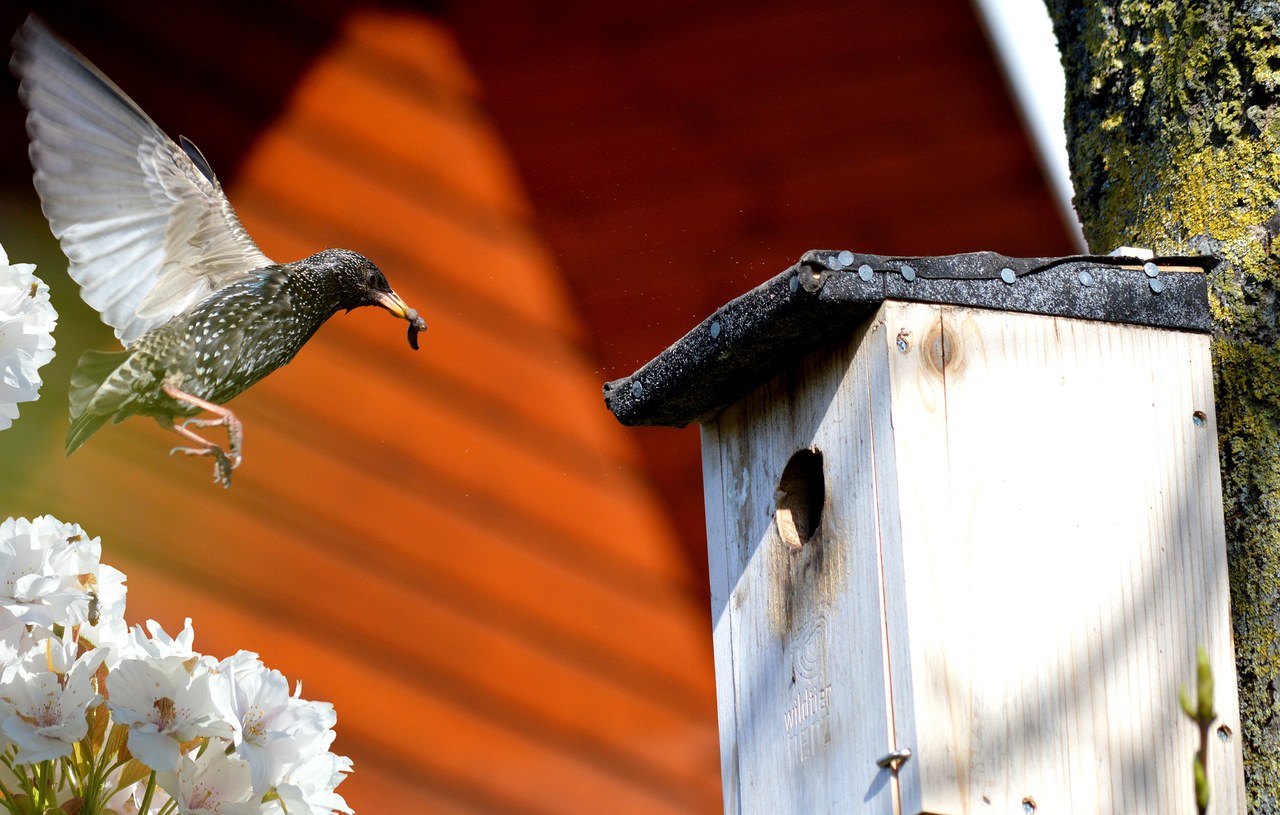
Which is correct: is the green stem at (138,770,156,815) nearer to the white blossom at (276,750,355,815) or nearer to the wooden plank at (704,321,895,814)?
the white blossom at (276,750,355,815)

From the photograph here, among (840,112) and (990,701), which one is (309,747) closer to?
(990,701)

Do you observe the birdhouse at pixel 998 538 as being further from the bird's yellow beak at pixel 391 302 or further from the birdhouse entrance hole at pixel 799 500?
the bird's yellow beak at pixel 391 302

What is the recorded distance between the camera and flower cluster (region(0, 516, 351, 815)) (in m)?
1.16

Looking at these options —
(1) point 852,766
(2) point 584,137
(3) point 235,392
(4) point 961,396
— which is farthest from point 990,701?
(2) point 584,137

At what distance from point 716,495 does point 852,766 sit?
0.51 metres

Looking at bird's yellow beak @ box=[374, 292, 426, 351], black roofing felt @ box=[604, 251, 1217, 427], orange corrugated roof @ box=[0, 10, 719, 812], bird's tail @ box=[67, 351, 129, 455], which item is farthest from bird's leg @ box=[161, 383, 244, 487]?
orange corrugated roof @ box=[0, 10, 719, 812]

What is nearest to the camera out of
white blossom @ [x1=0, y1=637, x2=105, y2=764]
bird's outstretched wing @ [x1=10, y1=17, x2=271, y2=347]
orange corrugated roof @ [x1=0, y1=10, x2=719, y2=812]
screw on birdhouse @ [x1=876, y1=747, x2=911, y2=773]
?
white blossom @ [x1=0, y1=637, x2=105, y2=764]

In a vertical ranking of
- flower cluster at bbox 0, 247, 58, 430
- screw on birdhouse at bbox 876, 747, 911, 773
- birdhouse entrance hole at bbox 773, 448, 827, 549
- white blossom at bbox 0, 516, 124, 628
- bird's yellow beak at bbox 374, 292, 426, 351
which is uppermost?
bird's yellow beak at bbox 374, 292, 426, 351

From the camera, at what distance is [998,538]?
1.57 m

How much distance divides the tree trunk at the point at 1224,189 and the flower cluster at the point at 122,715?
3.20ft

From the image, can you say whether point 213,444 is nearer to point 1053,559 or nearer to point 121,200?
point 121,200

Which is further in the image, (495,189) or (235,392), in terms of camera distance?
(495,189)

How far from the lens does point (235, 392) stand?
2117 mm

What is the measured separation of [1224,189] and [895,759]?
79 cm
